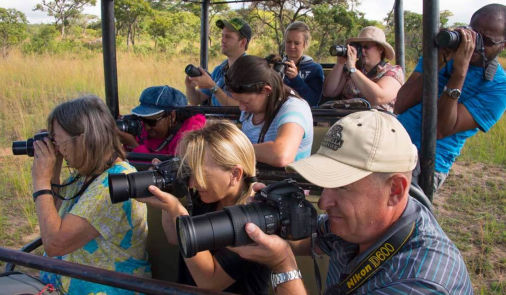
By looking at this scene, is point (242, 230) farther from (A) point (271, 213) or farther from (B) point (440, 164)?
(B) point (440, 164)

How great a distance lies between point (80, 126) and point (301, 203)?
110 cm

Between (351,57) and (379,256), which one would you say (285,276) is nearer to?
(379,256)

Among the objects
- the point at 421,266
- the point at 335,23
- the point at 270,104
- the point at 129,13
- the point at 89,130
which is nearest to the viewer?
the point at 421,266

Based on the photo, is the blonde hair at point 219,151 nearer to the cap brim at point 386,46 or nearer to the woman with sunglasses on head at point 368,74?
the woman with sunglasses on head at point 368,74

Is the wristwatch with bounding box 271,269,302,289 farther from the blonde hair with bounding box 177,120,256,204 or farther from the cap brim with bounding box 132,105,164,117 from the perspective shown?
the cap brim with bounding box 132,105,164,117

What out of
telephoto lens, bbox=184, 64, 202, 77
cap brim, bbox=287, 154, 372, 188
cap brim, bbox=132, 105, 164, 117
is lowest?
cap brim, bbox=132, 105, 164, 117

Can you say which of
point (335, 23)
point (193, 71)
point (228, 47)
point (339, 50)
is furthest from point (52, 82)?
point (339, 50)

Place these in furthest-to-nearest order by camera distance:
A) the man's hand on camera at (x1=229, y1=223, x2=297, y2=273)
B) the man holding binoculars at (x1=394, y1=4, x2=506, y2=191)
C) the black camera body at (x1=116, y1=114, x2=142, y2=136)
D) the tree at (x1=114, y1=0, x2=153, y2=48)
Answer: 1. the tree at (x1=114, y1=0, x2=153, y2=48)
2. the black camera body at (x1=116, y1=114, x2=142, y2=136)
3. the man holding binoculars at (x1=394, y1=4, x2=506, y2=191)
4. the man's hand on camera at (x1=229, y1=223, x2=297, y2=273)

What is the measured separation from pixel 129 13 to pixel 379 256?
676 inches

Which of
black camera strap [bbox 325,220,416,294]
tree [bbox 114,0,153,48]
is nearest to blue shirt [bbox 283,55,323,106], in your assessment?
black camera strap [bbox 325,220,416,294]

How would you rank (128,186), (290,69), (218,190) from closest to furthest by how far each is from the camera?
(128,186) → (218,190) → (290,69)

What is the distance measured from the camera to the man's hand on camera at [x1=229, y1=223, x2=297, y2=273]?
4.05 feet

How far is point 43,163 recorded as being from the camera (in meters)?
2.04

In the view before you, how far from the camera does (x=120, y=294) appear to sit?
1853 millimetres
